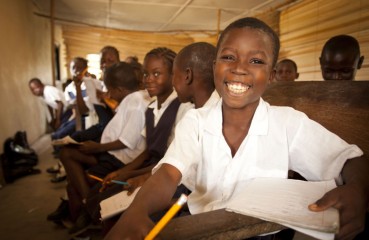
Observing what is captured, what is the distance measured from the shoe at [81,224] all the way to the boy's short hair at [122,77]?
1234mm

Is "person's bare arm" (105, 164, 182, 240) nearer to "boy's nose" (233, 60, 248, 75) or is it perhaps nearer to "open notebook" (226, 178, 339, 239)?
"open notebook" (226, 178, 339, 239)

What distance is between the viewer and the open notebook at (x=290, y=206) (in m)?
0.65

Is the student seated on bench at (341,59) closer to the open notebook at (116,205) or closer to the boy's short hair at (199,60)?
the boy's short hair at (199,60)

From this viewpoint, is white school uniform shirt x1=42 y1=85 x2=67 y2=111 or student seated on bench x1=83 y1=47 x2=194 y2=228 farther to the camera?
white school uniform shirt x1=42 y1=85 x2=67 y2=111

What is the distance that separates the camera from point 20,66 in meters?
5.02

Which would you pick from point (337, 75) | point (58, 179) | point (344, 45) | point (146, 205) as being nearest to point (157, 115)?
point (146, 205)

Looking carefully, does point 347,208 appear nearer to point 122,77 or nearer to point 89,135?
point 122,77

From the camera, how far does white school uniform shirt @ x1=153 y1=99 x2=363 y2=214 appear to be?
107 centimetres

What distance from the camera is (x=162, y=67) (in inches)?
83.7

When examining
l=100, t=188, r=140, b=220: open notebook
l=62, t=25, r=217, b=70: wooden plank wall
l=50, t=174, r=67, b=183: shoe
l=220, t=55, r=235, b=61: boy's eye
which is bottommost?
l=50, t=174, r=67, b=183: shoe

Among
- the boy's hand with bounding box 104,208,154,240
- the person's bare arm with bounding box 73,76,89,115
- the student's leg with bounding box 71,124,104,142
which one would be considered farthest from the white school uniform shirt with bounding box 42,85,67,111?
the boy's hand with bounding box 104,208,154,240

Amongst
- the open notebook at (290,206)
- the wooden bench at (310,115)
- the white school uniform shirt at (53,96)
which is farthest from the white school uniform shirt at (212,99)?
the white school uniform shirt at (53,96)

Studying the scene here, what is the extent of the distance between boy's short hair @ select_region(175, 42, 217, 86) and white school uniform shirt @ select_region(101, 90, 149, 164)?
0.74 metres

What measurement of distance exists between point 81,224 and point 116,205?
100cm
